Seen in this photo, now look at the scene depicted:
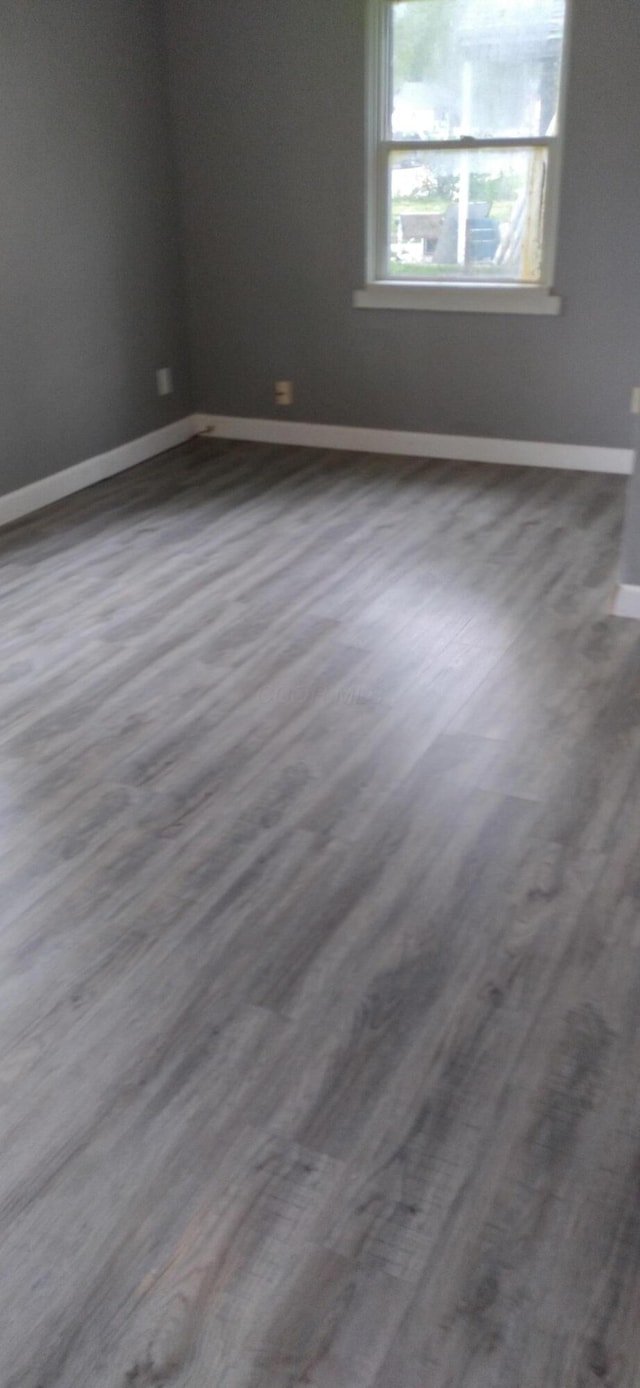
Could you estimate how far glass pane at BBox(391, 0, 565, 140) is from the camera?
4340 millimetres

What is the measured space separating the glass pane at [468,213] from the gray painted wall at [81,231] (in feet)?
3.83

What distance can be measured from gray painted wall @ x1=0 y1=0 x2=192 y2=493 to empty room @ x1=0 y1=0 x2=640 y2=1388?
0.02 meters

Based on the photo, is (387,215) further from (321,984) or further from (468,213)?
(321,984)

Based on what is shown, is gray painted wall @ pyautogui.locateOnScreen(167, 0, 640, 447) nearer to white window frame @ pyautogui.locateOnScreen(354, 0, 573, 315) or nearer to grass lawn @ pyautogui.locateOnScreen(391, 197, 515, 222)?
white window frame @ pyautogui.locateOnScreen(354, 0, 573, 315)

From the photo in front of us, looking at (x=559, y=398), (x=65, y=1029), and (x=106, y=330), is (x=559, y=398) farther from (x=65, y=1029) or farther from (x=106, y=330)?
(x=65, y=1029)

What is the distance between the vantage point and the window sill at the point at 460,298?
4699mm

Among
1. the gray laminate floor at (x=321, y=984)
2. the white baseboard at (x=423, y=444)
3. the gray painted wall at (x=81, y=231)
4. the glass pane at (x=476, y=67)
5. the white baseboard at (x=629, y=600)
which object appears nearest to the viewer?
the gray laminate floor at (x=321, y=984)

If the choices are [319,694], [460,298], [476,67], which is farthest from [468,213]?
[319,694]

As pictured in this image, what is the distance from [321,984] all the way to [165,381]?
4127 mm

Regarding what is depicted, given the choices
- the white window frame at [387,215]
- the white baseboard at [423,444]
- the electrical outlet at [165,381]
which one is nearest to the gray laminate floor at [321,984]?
the white baseboard at [423,444]

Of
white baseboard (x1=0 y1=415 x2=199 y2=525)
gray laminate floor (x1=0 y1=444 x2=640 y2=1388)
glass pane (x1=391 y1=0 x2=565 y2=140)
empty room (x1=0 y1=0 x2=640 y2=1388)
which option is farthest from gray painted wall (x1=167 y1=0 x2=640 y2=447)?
gray laminate floor (x1=0 y1=444 x2=640 y2=1388)

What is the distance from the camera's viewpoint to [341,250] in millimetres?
5047

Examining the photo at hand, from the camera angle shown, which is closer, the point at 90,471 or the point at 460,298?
the point at 460,298

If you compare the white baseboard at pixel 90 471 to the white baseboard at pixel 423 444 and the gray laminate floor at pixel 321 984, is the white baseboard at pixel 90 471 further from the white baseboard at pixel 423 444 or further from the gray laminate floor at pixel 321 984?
the gray laminate floor at pixel 321 984
